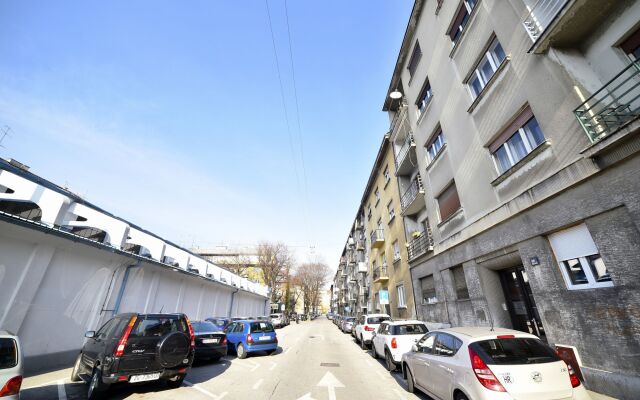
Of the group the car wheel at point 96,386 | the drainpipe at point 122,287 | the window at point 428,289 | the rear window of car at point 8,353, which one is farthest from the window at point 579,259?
the drainpipe at point 122,287

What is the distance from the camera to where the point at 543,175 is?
7121mm

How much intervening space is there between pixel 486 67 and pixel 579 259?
7.36 meters

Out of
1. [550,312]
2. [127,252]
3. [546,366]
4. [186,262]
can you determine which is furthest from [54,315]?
[550,312]

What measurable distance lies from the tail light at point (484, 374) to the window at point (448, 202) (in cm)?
867

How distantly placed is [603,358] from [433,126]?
10715 mm

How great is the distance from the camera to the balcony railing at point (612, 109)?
523cm

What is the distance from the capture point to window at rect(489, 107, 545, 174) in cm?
788

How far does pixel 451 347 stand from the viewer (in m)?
4.94

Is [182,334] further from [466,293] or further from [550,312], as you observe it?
[466,293]


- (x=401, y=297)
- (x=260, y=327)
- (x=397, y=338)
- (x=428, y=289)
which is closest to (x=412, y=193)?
(x=428, y=289)

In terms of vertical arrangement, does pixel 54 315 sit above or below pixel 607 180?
below

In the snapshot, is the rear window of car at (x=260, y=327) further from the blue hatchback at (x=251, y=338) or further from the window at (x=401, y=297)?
the window at (x=401, y=297)

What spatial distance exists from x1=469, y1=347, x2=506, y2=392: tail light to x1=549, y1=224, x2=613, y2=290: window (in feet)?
12.8

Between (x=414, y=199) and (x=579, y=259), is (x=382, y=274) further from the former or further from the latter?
(x=579, y=259)
